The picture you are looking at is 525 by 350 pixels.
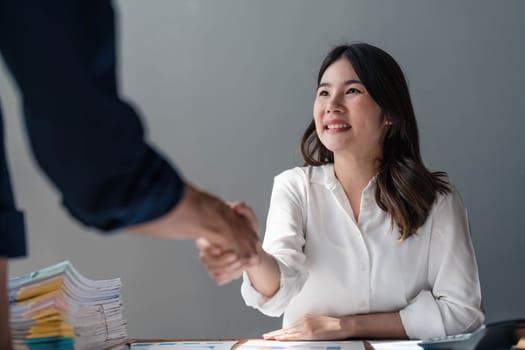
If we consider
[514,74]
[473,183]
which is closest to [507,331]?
[473,183]

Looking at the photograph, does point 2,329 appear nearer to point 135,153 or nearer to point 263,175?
point 135,153

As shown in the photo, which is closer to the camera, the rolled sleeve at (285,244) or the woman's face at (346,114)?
the rolled sleeve at (285,244)

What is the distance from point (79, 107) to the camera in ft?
2.31

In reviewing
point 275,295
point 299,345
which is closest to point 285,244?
point 275,295

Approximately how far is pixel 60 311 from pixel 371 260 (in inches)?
35.7

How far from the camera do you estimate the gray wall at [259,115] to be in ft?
7.85

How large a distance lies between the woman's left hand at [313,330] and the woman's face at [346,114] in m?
0.54

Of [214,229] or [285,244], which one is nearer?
[214,229]

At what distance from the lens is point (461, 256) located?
1647 millimetres

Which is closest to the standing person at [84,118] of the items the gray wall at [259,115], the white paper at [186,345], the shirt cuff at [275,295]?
the white paper at [186,345]

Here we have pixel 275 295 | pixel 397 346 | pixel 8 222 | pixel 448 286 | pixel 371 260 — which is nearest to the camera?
pixel 8 222

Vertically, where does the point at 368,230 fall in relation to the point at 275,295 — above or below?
above

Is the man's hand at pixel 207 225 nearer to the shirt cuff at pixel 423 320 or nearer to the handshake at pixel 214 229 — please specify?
the handshake at pixel 214 229

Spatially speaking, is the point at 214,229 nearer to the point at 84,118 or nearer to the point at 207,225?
the point at 207,225
